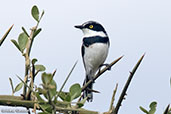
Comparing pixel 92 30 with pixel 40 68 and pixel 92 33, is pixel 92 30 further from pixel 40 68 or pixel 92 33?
pixel 40 68

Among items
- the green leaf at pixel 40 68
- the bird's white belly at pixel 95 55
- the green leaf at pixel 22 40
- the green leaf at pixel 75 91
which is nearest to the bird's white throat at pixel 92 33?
the bird's white belly at pixel 95 55

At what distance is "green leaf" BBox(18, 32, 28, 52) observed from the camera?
125cm

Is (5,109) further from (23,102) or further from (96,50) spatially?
(96,50)

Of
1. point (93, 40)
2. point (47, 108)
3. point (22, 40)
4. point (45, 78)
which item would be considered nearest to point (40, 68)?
point (22, 40)

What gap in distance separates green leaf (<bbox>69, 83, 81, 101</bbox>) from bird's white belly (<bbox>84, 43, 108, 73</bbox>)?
304 cm

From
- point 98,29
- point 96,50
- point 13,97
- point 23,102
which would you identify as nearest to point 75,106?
point 23,102

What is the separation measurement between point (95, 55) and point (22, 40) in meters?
2.78

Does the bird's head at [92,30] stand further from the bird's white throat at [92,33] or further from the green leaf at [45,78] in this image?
the green leaf at [45,78]

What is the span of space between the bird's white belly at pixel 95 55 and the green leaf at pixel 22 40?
272 centimetres

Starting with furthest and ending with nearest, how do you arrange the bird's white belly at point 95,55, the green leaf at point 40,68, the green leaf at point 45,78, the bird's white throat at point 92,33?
the bird's white throat at point 92,33 → the bird's white belly at point 95,55 → the green leaf at point 40,68 → the green leaf at point 45,78

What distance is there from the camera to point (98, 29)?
4.40m

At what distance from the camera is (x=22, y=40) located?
4.15 ft

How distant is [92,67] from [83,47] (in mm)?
272

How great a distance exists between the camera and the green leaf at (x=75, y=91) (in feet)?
3.01
